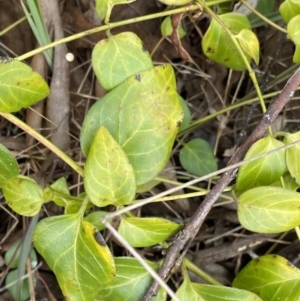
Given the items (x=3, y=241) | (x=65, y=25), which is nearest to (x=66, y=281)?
(x=3, y=241)

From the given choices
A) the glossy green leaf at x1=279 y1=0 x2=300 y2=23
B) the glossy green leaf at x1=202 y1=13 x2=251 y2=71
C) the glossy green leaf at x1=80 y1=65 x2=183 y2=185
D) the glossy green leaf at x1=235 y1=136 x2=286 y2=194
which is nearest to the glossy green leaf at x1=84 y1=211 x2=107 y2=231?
the glossy green leaf at x1=80 y1=65 x2=183 y2=185

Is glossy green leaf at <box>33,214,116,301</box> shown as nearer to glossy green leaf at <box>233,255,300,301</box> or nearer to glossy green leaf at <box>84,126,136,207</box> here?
glossy green leaf at <box>84,126,136,207</box>

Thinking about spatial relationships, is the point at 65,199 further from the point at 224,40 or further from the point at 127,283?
the point at 224,40

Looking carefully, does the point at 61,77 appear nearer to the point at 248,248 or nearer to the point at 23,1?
A: the point at 23,1

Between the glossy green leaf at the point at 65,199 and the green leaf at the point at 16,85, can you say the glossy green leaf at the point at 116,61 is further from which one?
the glossy green leaf at the point at 65,199

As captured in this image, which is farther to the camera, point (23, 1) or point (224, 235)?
point (224, 235)

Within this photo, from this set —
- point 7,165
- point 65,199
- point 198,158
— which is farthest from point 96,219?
point 198,158

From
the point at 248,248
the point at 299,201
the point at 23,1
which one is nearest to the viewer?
the point at 299,201

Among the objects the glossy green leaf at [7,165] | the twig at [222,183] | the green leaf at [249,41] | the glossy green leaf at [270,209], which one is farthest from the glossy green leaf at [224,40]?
the glossy green leaf at [7,165]
